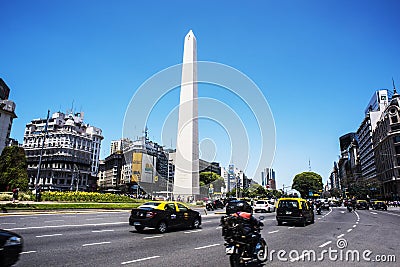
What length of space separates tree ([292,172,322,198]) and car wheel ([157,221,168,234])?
324 ft

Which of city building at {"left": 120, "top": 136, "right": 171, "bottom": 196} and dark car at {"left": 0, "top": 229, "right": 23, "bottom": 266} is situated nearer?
dark car at {"left": 0, "top": 229, "right": 23, "bottom": 266}

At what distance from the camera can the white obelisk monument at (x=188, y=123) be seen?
41781 millimetres

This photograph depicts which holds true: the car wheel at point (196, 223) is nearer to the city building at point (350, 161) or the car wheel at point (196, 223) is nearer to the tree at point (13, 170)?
the tree at point (13, 170)

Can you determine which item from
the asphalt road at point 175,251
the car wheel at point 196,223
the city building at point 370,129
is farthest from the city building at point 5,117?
the city building at point 370,129

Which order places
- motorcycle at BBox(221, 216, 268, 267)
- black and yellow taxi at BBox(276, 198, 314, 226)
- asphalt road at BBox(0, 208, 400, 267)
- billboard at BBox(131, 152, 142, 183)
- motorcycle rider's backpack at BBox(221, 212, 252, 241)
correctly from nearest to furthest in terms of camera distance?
motorcycle at BBox(221, 216, 268, 267), motorcycle rider's backpack at BBox(221, 212, 252, 241), asphalt road at BBox(0, 208, 400, 267), black and yellow taxi at BBox(276, 198, 314, 226), billboard at BBox(131, 152, 142, 183)

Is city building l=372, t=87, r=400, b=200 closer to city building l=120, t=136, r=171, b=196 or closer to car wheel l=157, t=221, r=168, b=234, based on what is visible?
city building l=120, t=136, r=171, b=196

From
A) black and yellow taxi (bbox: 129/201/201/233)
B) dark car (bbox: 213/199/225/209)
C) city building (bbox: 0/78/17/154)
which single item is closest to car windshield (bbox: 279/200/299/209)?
black and yellow taxi (bbox: 129/201/201/233)

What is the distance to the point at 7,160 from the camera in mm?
43469

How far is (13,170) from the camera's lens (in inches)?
1670

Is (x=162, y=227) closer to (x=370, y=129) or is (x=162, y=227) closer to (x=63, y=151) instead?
(x=370, y=129)

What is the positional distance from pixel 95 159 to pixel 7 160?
90.9m

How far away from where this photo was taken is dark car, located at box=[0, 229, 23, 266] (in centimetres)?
544

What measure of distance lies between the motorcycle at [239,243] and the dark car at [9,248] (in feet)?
14.7

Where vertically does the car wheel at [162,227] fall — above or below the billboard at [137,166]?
below
